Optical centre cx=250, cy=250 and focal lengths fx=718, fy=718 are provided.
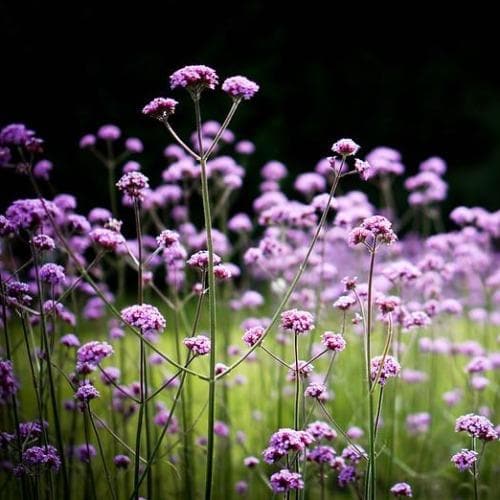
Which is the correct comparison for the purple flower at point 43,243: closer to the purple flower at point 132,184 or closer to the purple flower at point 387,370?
the purple flower at point 132,184

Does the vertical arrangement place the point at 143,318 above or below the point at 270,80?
below

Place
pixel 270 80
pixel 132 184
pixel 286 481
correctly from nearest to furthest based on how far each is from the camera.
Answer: pixel 286 481, pixel 132 184, pixel 270 80

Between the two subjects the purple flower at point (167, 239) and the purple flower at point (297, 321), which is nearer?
the purple flower at point (297, 321)

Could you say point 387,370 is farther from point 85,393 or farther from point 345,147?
point 85,393

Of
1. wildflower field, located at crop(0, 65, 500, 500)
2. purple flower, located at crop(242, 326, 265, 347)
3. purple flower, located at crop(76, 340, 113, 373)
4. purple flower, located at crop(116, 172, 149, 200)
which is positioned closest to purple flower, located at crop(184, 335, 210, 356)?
wildflower field, located at crop(0, 65, 500, 500)

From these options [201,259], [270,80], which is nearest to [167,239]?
[201,259]

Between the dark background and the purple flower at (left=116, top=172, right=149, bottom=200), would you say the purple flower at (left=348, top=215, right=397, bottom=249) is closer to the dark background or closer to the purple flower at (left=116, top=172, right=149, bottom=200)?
the purple flower at (left=116, top=172, right=149, bottom=200)

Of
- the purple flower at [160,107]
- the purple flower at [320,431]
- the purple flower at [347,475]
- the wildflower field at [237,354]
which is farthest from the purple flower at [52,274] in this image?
the purple flower at [347,475]
